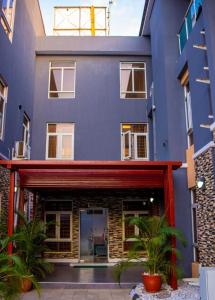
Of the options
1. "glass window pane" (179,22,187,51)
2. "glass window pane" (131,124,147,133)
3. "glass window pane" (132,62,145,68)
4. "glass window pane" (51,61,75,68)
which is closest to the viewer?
"glass window pane" (179,22,187,51)

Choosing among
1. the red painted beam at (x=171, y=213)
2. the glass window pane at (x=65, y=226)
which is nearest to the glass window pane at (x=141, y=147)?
the glass window pane at (x=65, y=226)

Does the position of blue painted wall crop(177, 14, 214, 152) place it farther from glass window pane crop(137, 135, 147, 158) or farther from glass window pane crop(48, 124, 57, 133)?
glass window pane crop(48, 124, 57, 133)

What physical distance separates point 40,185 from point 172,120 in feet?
13.8

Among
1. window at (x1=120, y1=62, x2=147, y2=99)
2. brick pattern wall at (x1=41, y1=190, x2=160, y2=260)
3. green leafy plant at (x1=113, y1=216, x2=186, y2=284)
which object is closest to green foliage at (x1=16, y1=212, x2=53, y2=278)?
green leafy plant at (x1=113, y1=216, x2=186, y2=284)

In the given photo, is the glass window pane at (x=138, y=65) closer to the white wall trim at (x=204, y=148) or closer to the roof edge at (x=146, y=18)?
the roof edge at (x=146, y=18)

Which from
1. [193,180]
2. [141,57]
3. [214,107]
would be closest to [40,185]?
[193,180]

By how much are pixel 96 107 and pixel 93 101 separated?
283mm

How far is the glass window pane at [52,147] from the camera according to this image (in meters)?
13.5

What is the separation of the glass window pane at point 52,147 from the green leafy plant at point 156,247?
20.5 feet

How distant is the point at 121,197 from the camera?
13.6 m

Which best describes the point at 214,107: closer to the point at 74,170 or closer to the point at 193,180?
the point at 193,180

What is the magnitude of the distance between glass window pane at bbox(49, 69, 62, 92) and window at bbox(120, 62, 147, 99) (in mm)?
2588

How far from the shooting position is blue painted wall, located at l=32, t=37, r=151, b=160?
44.6ft

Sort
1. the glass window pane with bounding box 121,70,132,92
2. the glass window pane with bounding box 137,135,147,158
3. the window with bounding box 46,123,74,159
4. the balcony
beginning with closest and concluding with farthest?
1. the balcony
2. the window with bounding box 46,123,74,159
3. the glass window pane with bounding box 137,135,147,158
4. the glass window pane with bounding box 121,70,132,92
